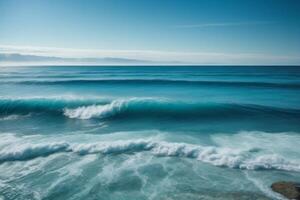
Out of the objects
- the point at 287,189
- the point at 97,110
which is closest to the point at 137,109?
the point at 97,110

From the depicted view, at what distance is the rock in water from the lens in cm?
546

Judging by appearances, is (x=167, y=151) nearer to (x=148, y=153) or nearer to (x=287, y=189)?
(x=148, y=153)

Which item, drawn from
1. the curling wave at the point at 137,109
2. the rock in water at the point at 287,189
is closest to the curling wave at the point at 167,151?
the rock in water at the point at 287,189

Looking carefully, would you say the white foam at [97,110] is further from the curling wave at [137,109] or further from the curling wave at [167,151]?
the curling wave at [167,151]

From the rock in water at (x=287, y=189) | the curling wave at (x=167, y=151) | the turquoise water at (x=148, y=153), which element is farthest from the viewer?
the curling wave at (x=167, y=151)

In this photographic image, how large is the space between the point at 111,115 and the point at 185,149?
7.85 meters

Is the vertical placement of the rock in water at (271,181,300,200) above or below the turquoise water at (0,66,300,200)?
above

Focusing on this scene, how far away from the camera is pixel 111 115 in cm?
1558

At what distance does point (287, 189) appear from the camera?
5.70 metres

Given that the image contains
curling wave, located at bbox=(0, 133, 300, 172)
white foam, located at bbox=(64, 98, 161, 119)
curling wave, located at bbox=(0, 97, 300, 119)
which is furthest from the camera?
white foam, located at bbox=(64, 98, 161, 119)

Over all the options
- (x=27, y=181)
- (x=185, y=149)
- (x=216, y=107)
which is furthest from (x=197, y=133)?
(x=27, y=181)

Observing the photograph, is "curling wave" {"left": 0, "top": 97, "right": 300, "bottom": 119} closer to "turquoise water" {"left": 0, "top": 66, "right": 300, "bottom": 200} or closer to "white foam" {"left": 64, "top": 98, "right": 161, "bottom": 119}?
"white foam" {"left": 64, "top": 98, "right": 161, "bottom": 119}

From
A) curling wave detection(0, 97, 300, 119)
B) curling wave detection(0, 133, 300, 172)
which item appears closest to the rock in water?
curling wave detection(0, 133, 300, 172)

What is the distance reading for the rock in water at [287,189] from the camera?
5.46 metres
